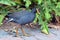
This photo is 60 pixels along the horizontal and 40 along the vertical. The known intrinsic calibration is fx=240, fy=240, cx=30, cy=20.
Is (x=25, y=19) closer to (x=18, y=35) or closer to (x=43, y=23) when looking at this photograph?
(x=18, y=35)

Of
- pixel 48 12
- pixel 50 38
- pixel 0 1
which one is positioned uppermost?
pixel 0 1

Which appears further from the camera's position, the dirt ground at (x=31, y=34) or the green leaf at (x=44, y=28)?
the green leaf at (x=44, y=28)

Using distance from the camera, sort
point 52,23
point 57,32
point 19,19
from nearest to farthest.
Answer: point 19,19, point 57,32, point 52,23

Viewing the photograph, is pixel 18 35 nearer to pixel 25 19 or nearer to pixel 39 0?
pixel 25 19

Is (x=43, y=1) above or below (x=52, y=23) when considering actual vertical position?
above

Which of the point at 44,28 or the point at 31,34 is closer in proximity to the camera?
the point at 31,34

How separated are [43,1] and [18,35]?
138cm

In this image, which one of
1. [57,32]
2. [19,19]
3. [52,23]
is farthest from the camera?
[52,23]

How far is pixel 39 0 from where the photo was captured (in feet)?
20.5

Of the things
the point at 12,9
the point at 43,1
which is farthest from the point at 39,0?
the point at 12,9

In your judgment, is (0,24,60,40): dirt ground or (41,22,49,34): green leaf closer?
(0,24,60,40): dirt ground

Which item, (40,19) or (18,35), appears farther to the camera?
(40,19)

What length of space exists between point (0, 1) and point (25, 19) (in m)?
1.10

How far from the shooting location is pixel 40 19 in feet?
20.8
